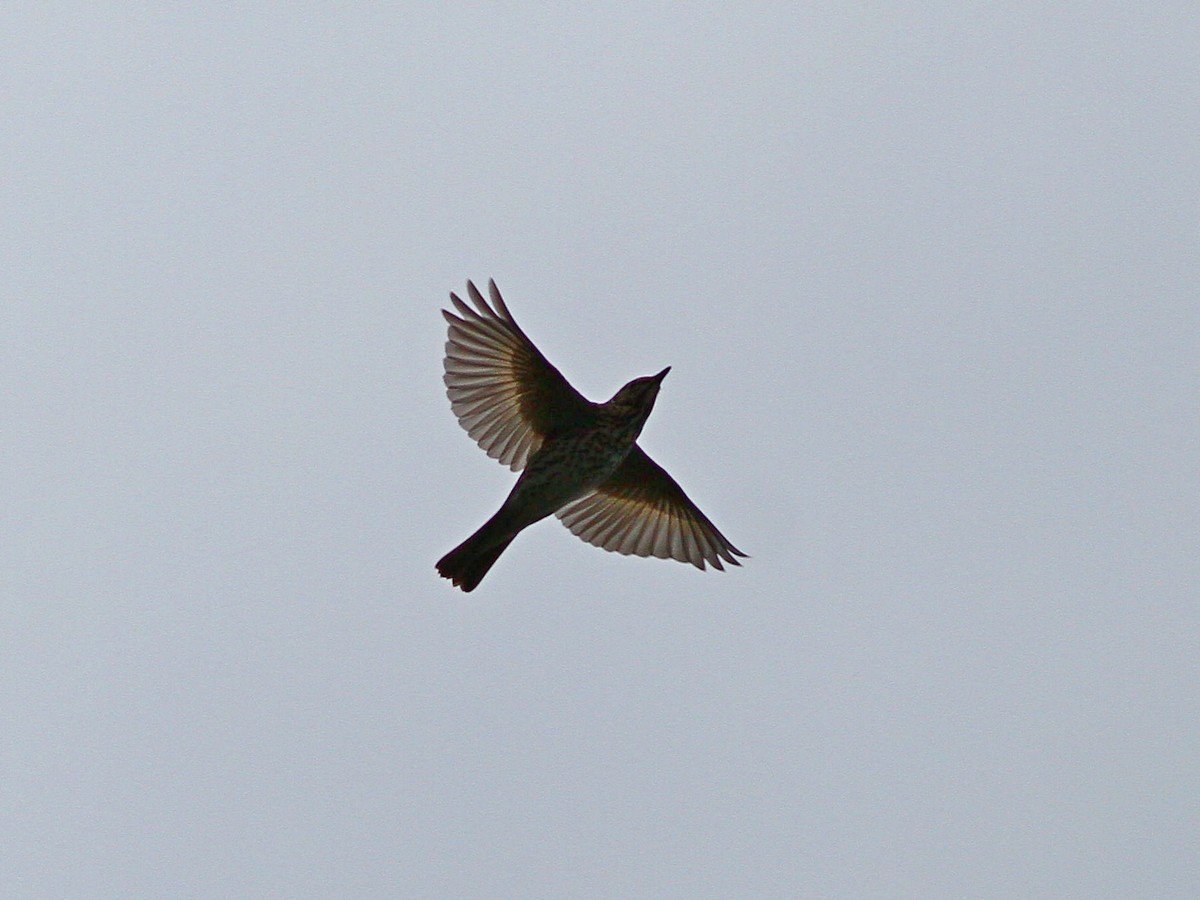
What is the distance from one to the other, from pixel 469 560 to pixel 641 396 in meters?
1.72

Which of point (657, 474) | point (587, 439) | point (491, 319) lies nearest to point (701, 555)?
point (657, 474)

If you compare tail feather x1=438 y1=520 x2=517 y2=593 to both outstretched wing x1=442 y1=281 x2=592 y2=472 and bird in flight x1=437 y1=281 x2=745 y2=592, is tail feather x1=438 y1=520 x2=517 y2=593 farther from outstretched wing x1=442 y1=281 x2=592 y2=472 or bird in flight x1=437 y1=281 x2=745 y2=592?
outstretched wing x1=442 y1=281 x2=592 y2=472

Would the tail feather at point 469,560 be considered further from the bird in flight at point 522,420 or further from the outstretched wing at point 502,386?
the outstretched wing at point 502,386

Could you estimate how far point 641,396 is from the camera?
12.2m

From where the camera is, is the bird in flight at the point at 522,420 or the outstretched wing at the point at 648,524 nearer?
the bird in flight at the point at 522,420

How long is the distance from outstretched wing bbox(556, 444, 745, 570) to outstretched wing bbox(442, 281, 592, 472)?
1.31 metres

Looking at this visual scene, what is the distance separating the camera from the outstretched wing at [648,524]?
13773mm

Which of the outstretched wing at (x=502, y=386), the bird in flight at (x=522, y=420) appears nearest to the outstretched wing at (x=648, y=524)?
the bird in flight at (x=522, y=420)

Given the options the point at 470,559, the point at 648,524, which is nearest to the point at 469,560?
the point at 470,559

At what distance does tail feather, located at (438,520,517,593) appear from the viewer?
12.2 metres

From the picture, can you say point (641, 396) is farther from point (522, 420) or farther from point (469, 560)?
point (469, 560)

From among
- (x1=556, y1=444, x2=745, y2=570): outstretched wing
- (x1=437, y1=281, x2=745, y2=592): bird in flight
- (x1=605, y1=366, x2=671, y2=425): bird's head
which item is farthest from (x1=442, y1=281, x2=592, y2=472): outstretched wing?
(x1=556, y1=444, x2=745, y2=570): outstretched wing

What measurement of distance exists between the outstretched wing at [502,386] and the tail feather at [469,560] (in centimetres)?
72

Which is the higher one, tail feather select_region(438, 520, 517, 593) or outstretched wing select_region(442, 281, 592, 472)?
outstretched wing select_region(442, 281, 592, 472)
